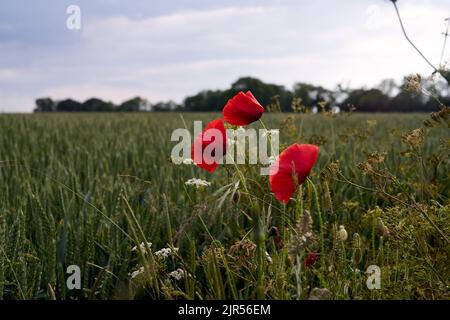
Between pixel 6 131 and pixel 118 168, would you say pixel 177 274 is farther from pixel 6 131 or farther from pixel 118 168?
pixel 6 131

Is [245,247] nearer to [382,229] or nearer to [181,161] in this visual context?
[382,229]

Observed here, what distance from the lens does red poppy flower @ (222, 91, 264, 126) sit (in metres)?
1.06

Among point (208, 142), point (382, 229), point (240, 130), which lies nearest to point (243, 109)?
point (208, 142)

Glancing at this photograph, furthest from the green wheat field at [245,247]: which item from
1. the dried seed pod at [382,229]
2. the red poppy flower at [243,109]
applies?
the red poppy flower at [243,109]

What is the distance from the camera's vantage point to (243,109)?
3.50 ft

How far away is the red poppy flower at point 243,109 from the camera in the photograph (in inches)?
41.7

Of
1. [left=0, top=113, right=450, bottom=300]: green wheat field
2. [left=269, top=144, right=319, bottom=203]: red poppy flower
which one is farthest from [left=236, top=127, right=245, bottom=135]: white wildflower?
[left=269, top=144, right=319, bottom=203]: red poppy flower

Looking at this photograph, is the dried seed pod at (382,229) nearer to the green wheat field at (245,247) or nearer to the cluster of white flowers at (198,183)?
the green wheat field at (245,247)

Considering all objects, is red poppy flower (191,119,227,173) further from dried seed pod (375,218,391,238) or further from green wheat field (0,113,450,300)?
dried seed pod (375,218,391,238)

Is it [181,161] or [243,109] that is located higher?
[243,109]

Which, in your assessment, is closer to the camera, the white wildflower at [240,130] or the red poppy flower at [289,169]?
the red poppy flower at [289,169]

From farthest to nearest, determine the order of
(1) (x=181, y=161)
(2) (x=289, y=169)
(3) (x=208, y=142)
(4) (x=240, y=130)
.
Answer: (1) (x=181, y=161) → (4) (x=240, y=130) → (3) (x=208, y=142) → (2) (x=289, y=169)
